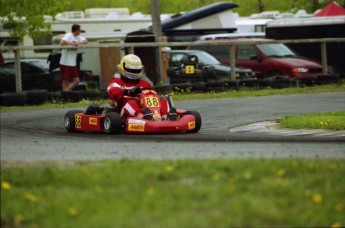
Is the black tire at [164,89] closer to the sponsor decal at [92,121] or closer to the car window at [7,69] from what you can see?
the car window at [7,69]

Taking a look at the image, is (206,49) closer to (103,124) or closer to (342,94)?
(342,94)

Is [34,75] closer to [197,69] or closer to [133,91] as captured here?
[197,69]

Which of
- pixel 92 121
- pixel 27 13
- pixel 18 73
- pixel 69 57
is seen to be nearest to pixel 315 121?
pixel 92 121

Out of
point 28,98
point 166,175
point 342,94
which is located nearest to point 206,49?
point 342,94

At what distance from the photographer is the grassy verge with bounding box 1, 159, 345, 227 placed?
7176mm

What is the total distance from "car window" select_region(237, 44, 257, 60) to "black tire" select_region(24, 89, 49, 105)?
980 cm

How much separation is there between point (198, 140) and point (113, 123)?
192cm

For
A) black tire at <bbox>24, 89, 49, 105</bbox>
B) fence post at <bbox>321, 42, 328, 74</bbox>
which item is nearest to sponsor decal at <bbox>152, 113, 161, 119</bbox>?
black tire at <bbox>24, 89, 49, 105</bbox>

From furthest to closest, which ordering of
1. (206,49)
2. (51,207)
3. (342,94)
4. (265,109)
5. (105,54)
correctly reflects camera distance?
1. (206,49)
2. (105,54)
3. (342,94)
4. (265,109)
5. (51,207)

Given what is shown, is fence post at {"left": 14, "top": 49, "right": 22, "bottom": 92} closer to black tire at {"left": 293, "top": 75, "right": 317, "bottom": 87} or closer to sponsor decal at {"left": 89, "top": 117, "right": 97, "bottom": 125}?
sponsor decal at {"left": 89, "top": 117, "right": 97, "bottom": 125}

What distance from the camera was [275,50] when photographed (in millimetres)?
29797

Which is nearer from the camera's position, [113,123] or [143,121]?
[143,121]

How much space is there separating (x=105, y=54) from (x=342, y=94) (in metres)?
6.61

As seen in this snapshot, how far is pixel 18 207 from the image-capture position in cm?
752
